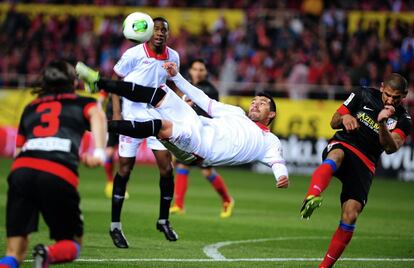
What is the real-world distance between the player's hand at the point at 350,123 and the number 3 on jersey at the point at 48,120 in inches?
132

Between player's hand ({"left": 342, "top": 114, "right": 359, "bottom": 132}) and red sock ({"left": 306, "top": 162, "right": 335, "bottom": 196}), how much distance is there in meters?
0.46

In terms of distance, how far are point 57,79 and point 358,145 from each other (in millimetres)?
3724

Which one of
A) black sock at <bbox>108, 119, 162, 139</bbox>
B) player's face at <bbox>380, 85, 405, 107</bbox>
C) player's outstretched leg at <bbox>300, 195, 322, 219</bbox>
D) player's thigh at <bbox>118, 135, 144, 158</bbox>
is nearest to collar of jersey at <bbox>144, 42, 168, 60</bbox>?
player's thigh at <bbox>118, 135, 144, 158</bbox>

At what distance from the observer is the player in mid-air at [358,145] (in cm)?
922

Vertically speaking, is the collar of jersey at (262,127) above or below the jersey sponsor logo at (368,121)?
below

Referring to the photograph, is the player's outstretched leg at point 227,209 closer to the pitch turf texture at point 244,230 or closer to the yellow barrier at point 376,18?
the pitch turf texture at point 244,230

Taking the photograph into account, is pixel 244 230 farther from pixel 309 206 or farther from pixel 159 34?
pixel 309 206

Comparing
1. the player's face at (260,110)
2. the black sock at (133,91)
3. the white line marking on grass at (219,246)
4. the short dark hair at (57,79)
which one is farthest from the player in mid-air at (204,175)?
the short dark hair at (57,79)

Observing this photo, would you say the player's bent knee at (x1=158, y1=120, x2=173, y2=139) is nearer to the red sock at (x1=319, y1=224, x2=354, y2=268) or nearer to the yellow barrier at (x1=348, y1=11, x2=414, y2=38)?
the red sock at (x1=319, y1=224, x2=354, y2=268)

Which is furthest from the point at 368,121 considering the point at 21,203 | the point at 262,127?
the point at 21,203

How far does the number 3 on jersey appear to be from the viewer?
719 centimetres

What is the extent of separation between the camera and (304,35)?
2853cm

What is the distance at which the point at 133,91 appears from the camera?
9.30 m

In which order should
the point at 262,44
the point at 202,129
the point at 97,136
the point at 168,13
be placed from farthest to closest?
1. the point at 168,13
2. the point at 262,44
3. the point at 202,129
4. the point at 97,136
